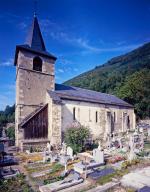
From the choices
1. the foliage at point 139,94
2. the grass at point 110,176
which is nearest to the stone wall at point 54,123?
the grass at point 110,176

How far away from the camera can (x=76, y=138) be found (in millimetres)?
15367

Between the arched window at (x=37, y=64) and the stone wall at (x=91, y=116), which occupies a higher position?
the arched window at (x=37, y=64)

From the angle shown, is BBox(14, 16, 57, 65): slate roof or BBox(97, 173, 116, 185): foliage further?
BBox(14, 16, 57, 65): slate roof

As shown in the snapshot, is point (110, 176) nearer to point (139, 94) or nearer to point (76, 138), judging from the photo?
point (76, 138)

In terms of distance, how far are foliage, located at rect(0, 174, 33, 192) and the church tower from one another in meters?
7.81

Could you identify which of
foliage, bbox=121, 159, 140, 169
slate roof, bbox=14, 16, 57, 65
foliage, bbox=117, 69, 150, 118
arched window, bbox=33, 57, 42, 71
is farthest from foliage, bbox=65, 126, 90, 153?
foliage, bbox=117, 69, 150, 118

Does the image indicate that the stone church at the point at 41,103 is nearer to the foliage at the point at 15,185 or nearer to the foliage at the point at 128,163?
the foliage at the point at 128,163

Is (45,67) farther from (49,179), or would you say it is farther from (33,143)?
(49,179)

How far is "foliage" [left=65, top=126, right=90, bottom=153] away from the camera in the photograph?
15281mm

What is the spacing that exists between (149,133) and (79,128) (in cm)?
1167

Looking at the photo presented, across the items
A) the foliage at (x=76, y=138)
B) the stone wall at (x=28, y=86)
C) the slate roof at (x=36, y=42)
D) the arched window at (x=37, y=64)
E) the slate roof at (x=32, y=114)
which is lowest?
the foliage at (x=76, y=138)

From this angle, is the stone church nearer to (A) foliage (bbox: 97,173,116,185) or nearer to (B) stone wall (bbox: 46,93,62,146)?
(B) stone wall (bbox: 46,93,62,146)

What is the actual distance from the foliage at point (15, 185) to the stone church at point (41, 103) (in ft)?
24.7

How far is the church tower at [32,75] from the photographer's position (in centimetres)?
1828
